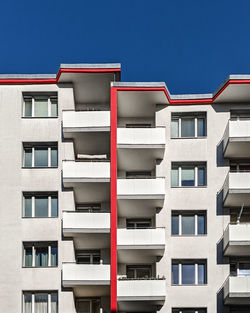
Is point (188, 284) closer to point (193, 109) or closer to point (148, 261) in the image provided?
point (148, 261)

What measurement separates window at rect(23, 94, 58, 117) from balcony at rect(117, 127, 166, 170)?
14.7 feet

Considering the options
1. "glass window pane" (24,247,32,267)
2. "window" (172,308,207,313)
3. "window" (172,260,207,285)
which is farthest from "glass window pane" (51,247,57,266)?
"window" (172,308,207,313)

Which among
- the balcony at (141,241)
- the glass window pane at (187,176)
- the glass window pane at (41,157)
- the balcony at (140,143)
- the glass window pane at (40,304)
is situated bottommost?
the glass window pane at (40,304)

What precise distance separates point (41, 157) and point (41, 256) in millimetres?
6160

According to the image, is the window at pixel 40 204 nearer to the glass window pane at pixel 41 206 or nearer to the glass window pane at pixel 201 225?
the glass window pane at pixel 41 206

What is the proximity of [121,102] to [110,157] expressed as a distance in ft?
11.6

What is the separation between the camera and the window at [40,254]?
4522 cm

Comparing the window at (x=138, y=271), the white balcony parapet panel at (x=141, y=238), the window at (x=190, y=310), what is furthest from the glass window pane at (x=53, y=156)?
the window at (x=190, y=310)

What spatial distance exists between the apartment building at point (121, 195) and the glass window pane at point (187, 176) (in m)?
0.06

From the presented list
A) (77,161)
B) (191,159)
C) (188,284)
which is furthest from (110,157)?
(188,284)

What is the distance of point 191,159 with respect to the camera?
155ft

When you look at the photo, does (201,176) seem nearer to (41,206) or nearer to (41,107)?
(41,206)

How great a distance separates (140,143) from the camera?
46219mm

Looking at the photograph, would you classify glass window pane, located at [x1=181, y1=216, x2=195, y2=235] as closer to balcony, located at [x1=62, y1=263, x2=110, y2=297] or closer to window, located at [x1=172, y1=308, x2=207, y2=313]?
window, located at [x1=172, y1=308, x2=207, y2=313]
